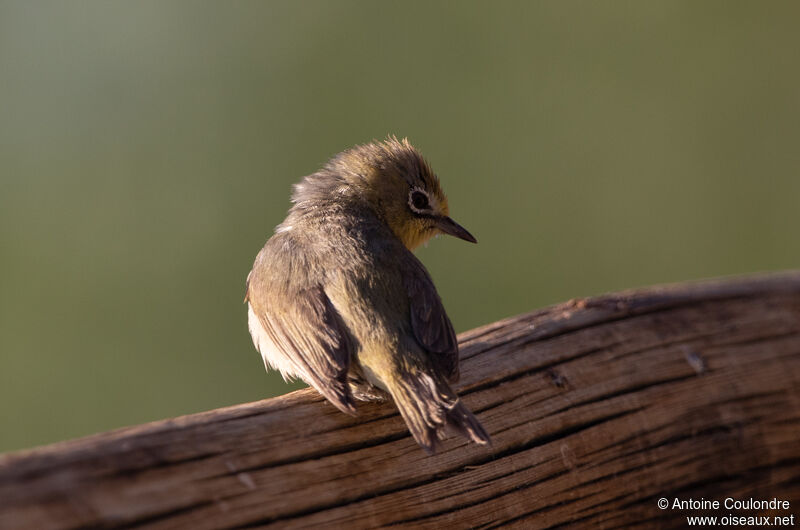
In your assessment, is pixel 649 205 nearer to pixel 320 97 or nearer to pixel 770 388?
pixel 320 97

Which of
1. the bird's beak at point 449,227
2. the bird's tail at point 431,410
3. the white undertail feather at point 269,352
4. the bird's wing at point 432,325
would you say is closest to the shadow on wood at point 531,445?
the bird's tail at point 431,410

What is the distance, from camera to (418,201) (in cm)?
492

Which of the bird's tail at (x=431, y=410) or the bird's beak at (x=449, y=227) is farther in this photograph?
the bird's beak at (x=449, y=227)

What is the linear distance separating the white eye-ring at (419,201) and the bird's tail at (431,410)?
1.48 metres

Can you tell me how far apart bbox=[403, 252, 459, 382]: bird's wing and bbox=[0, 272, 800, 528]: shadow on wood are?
0.27m

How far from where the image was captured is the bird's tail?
127 inches

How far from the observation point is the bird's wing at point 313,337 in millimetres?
3512
